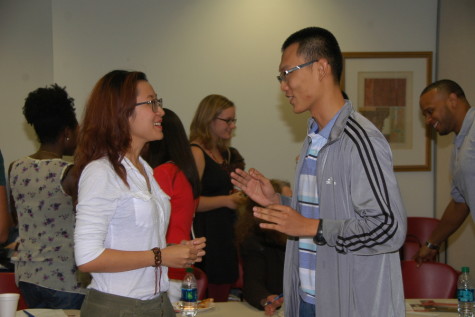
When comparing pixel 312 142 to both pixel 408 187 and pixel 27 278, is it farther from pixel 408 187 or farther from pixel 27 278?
pixel 408 187

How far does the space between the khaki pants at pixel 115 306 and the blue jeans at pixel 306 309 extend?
0.63 metres

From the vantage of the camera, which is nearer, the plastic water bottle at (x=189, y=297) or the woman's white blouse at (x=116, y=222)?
the woman's white blouse at (x=116, y=222)

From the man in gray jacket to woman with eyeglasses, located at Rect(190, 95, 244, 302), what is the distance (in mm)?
1822

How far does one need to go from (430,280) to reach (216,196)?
1690mm

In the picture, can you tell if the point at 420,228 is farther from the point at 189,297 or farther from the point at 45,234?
the point at 45,234

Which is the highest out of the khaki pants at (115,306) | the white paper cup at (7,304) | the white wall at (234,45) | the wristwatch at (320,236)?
the white wall at (234,45)

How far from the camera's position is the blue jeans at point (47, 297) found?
3.38 m

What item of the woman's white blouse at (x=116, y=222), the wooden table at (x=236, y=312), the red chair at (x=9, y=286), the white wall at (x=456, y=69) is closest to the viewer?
the woman's white blouse at (x=116, y=222)

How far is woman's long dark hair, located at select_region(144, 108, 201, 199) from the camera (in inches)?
142

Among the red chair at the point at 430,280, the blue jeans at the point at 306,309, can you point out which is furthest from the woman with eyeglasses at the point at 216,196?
the blue jeans at the point at 306,309

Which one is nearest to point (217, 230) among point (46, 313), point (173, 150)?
point (173, 150)

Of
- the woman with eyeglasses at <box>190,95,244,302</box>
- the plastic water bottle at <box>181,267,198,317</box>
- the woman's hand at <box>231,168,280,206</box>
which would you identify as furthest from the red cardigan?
the woman's hand at <box>231,168,280,206</box>

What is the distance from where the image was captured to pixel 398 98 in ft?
20.5

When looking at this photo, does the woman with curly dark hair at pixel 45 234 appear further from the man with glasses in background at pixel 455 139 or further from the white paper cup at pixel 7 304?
the man with glasses in background at pixel 455 139
